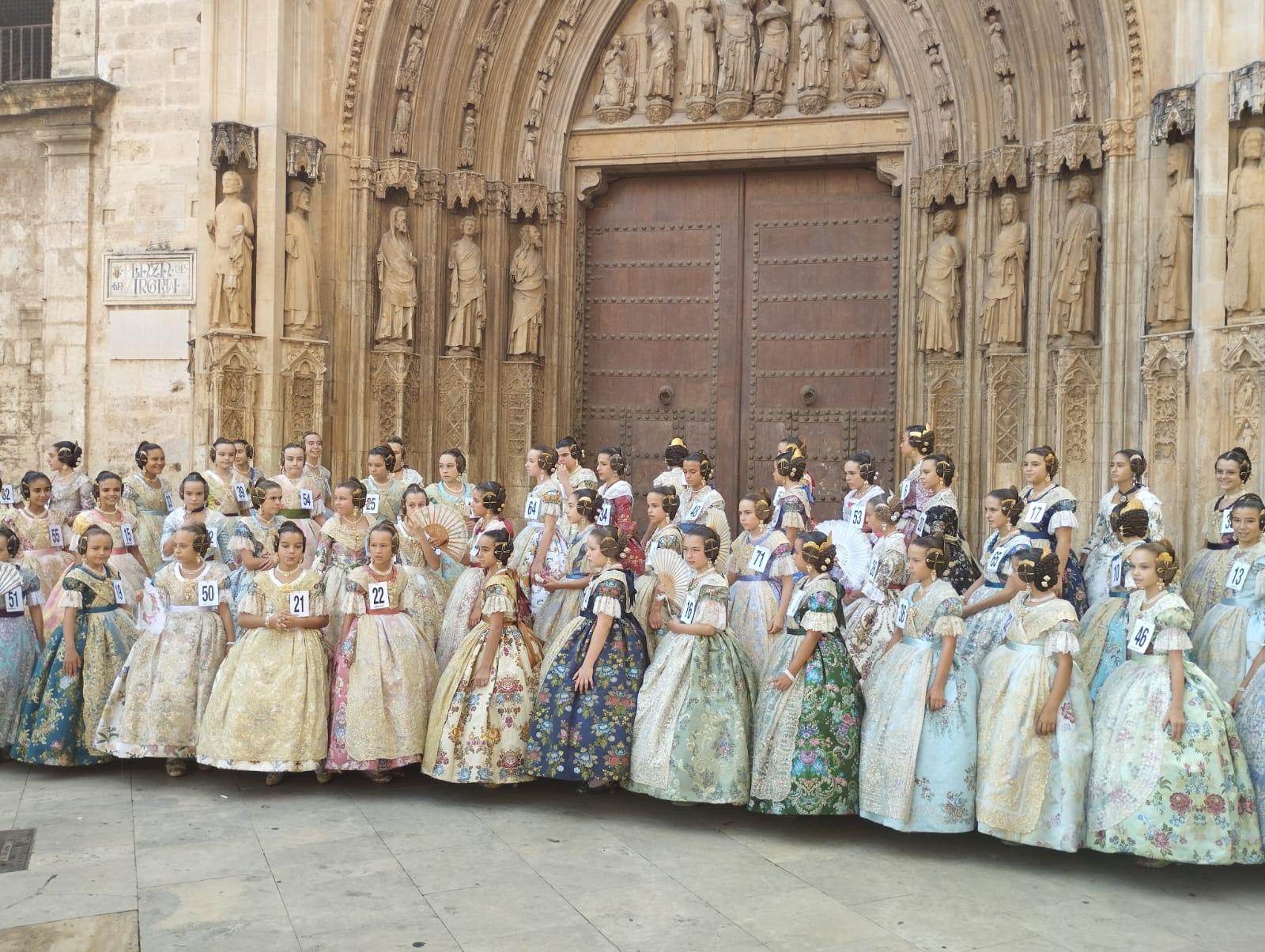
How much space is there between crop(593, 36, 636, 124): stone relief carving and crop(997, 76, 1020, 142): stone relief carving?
3.59 meters

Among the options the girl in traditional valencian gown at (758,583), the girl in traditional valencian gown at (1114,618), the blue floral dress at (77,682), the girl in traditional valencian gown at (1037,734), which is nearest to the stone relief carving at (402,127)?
the blue floral dress at (77,682)

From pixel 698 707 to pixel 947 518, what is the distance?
2.34 m

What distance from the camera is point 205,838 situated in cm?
594

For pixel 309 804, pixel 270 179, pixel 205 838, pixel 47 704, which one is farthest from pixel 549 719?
pixel 270 179

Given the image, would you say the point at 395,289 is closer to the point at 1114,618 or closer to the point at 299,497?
the point at 299,497

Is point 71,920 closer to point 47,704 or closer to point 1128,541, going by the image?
point 47,704

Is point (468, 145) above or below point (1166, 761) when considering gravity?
above

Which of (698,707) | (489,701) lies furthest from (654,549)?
(489,701)

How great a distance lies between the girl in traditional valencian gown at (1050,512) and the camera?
7.30 metres

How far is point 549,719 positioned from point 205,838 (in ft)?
5.70

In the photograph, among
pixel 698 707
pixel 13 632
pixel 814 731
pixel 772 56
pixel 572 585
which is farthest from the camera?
pixel 772 56

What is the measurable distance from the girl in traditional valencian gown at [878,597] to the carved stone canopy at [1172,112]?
4.07 metres

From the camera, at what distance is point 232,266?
11.0 metres

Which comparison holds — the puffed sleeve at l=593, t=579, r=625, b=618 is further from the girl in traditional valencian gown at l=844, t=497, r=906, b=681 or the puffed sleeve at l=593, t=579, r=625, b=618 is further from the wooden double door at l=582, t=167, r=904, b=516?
the wooden double door at l=582, t=167, r=904, b=516
